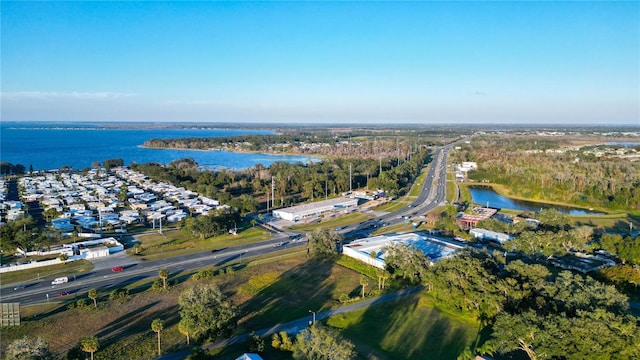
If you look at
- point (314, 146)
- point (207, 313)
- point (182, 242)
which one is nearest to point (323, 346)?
point (207, 313)

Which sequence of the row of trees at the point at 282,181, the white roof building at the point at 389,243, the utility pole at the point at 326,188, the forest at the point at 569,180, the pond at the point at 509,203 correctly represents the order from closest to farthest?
the white roof building at the point at 389,243 → the pond at the point at 509,203 → the forest at the point at 569,180 → the row of trees at the point at 282,181 → the utility pole at the point at 326,188

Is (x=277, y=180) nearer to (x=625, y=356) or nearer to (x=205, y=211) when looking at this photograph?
(x=205, y=211)

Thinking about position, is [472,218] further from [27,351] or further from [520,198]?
[27,351]

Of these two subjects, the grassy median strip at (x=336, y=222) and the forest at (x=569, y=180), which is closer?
the grassy median strip at (x=336, y=222)

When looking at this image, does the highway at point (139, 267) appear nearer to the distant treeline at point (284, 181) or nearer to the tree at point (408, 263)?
the tree at point (408, 263)

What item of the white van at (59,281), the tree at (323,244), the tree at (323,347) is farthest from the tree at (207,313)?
the white van at (59,281)

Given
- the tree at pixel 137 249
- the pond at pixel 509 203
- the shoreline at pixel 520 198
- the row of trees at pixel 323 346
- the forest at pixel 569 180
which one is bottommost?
the tree at pixel 137 249
